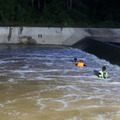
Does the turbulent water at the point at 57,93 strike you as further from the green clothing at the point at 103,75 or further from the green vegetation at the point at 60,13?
the green vegetation at the point at 60,13

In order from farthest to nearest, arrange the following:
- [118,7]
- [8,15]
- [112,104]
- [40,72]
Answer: [118,7] → [8,15] → [40,72] → [112,104]

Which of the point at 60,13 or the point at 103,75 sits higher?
the point at 60,13

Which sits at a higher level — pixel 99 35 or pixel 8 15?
pixel 8 15

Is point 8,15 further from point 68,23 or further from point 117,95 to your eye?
point 117,95

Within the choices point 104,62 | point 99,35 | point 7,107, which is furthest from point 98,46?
point 7,107

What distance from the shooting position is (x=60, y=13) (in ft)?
92.4

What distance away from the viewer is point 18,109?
259 inches

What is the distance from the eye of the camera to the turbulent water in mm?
6328

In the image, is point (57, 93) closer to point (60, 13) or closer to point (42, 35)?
point (42, 35)

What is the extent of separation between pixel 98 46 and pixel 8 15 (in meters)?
12.4

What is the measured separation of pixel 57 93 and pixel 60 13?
2088 cm

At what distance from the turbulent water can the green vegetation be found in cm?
1429

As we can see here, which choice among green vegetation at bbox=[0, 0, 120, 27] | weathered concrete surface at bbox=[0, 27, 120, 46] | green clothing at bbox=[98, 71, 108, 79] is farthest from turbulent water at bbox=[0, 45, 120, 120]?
green vegetation at bbox=[0, 0, 120, 27]

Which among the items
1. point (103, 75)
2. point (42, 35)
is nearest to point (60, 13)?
point (42, 35)
